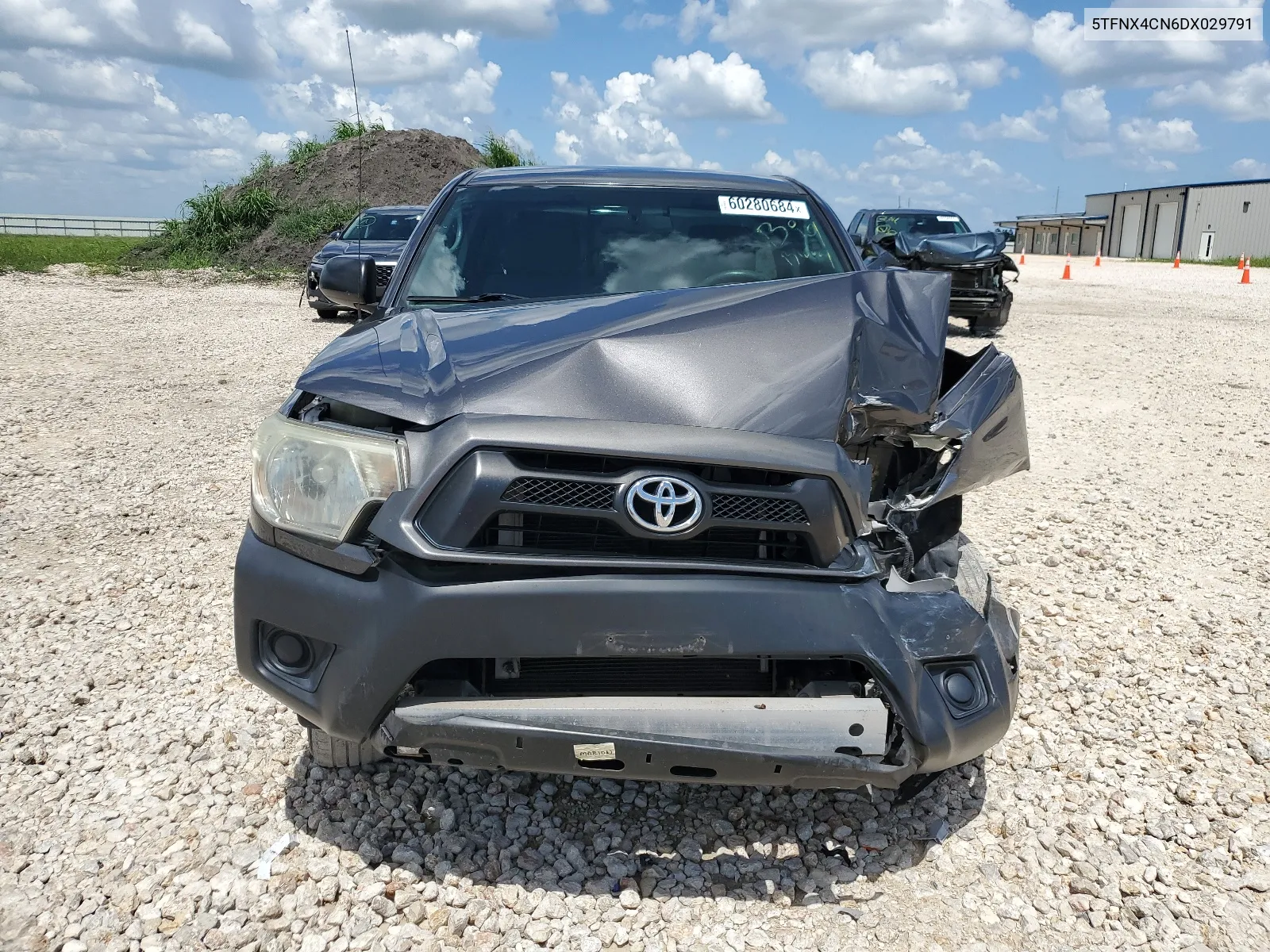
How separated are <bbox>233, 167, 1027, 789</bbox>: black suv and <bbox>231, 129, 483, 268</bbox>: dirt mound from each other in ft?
76.1

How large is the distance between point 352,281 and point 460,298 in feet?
1.77

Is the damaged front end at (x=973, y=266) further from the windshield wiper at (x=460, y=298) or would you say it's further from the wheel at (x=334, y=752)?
the wheel at (x=334, y=752)

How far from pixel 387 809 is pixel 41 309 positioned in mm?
14335

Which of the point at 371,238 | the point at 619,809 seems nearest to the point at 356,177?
the point at 371,238

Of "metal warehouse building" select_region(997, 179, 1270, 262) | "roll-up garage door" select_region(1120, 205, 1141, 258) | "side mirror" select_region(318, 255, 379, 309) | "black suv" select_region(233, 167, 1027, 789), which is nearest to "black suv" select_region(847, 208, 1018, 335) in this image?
"side mirror" select_region(318, 255, 379, 309)

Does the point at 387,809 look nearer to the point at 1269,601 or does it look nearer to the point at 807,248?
the point at 807,248

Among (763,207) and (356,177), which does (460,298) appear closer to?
(763,207)

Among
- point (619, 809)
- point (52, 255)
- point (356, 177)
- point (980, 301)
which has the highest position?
point (356, 177)

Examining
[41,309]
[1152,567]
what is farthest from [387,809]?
[41,309]

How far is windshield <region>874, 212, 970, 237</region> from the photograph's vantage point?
1477 cm

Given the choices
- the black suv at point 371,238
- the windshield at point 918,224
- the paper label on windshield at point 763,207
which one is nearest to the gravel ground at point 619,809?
the paper label on windshield at point 763,207

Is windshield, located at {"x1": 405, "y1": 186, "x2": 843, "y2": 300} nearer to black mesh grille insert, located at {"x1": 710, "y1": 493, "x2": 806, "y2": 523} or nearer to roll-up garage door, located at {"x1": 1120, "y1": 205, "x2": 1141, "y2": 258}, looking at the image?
black mesh grille insert, located at {"x1": 710, "y1": 493, "x2": 806, "y2": 523}

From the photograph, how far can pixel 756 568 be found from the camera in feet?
6.66

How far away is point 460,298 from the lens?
3.20 meters
